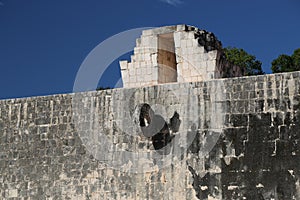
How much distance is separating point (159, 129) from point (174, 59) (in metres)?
2.89

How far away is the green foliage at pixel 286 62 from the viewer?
24.7 m

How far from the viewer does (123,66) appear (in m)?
13.5

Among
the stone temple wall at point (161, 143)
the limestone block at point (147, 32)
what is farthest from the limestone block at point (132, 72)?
the stone temple wall at point (161, 143)

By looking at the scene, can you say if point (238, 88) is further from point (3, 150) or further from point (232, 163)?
point (3, 150)

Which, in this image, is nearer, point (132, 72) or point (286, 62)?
point (132, 72)

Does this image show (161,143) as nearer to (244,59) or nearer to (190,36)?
(190,36)

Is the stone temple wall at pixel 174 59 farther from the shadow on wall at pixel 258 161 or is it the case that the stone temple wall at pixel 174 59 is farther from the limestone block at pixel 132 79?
the shadow on wall at pixel 258 161

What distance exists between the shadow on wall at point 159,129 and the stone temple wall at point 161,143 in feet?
0.06

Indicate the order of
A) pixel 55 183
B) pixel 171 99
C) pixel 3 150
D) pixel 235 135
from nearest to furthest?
1. pixel 235 135
2. pixel 171 99
3. pixel 55 183
4. pixel 3 150

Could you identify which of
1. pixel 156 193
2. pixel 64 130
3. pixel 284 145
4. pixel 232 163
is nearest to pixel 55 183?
pixel 64 130

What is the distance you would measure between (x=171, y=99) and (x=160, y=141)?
763 millimetres

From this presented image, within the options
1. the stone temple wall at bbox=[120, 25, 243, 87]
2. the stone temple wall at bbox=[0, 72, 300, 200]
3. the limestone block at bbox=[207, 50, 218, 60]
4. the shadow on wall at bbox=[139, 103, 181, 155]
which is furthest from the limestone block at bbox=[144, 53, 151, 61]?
the shadow on wall at bbox=[139, 103, 181, 155]

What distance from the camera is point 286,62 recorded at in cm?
2497

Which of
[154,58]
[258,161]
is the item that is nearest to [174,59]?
[154,58]
